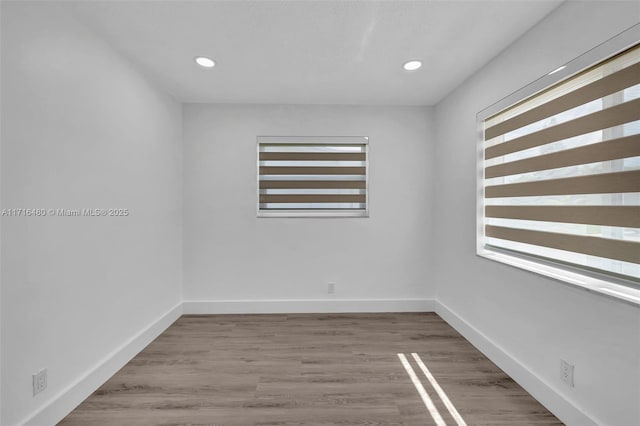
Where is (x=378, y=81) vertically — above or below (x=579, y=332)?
above

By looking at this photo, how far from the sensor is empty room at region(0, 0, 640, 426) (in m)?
1.56

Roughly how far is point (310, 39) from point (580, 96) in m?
1.72

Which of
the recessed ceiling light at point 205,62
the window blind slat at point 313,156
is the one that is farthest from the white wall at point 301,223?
the recessed ceiling light at point 205,62

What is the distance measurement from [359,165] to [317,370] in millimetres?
2296

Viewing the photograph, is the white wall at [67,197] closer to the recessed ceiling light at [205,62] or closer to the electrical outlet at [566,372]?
the recessed ceiling light at [205,62]

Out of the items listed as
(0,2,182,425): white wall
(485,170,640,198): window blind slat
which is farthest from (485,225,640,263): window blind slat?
(0,2,182,425): white wall

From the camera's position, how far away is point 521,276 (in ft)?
6.89

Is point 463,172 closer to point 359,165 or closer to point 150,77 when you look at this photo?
point 359,165

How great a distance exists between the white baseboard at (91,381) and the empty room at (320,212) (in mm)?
16

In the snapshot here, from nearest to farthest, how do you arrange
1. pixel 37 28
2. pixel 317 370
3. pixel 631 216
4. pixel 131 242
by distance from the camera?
pixel 631 216 < pixel 37 28 < pixel 317 370 < pixel 131 242

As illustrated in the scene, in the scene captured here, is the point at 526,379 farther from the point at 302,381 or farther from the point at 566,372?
the point at 302,381

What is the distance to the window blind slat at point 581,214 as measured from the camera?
1436mm

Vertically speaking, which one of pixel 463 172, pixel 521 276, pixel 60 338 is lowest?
pixel 60 338

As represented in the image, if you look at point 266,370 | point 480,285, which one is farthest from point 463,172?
point 266,370
